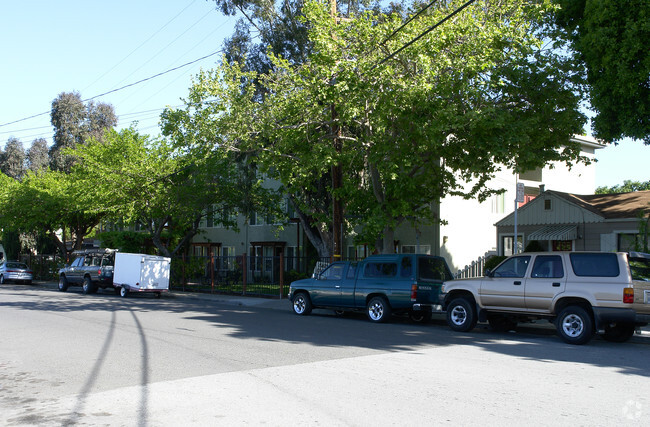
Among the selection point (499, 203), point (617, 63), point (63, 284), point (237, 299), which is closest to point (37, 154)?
point (63, 284)

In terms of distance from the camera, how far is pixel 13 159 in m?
70.3

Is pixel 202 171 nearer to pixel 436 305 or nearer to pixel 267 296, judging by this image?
pixel 267 296

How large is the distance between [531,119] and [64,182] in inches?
1329

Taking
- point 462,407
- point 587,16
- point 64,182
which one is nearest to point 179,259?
point 64,182

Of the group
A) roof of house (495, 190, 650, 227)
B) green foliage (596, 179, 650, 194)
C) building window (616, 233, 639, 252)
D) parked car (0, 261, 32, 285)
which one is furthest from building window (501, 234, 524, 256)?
green foliage (596, 179, 650, 194)

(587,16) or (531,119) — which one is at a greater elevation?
(587,16)

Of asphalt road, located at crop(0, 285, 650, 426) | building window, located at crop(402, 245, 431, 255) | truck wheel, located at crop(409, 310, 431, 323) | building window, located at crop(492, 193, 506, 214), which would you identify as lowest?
asphalt road, located at crop(0, 285, 650, 426)

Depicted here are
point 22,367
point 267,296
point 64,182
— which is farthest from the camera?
point 64,182

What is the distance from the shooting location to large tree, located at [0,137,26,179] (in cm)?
7000

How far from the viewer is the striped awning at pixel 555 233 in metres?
23.4

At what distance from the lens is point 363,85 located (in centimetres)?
1653

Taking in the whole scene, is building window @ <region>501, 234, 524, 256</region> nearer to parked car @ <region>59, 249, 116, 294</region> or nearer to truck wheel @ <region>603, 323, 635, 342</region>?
truck wheel @ <region>603, 323, 635, 342</region>

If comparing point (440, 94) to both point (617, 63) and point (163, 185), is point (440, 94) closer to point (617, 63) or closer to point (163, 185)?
point (617, 63)

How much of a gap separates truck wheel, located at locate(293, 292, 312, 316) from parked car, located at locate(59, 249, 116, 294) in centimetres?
1310
